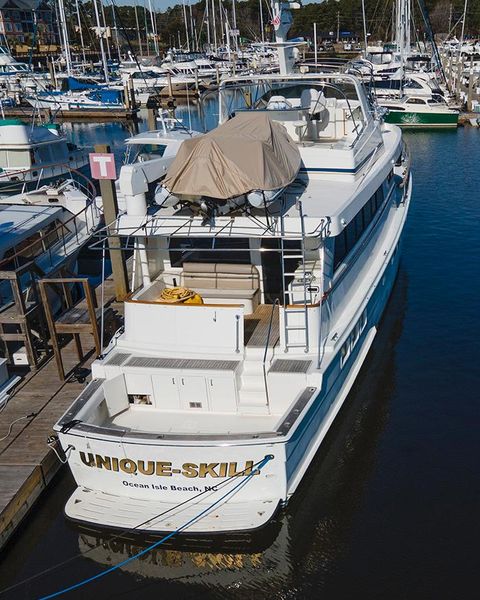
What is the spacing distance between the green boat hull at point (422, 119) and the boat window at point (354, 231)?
30485 millimetres

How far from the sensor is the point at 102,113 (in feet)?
184

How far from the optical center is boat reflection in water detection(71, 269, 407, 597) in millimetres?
8703

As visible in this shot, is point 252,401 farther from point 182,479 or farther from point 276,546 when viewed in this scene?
point 276,546

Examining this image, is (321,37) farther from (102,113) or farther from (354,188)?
(354,188)

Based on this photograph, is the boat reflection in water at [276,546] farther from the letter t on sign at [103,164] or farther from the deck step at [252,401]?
the letter t on sign at [103,164]

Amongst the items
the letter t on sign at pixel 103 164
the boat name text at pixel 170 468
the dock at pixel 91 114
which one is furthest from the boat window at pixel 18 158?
the dock at pixel 91 114

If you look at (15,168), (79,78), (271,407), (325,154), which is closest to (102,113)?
(79,78)

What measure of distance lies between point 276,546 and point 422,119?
39.3m

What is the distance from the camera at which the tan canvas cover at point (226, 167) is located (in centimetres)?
998

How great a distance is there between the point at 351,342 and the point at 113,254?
6.69 meters

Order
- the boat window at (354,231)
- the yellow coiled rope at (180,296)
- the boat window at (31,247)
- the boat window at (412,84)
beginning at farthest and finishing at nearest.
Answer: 1. the boat window at (412,84)
2. the boat window at (31,247)
3. the boat window at (354,231)
4. the yellow coiled rope at (180,296)

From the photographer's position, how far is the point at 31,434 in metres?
10.7

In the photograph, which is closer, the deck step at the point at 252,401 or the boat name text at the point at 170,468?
the boat name text at the point at 170,468

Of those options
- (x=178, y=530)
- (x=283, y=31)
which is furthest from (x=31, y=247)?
(x=178, y=530)
